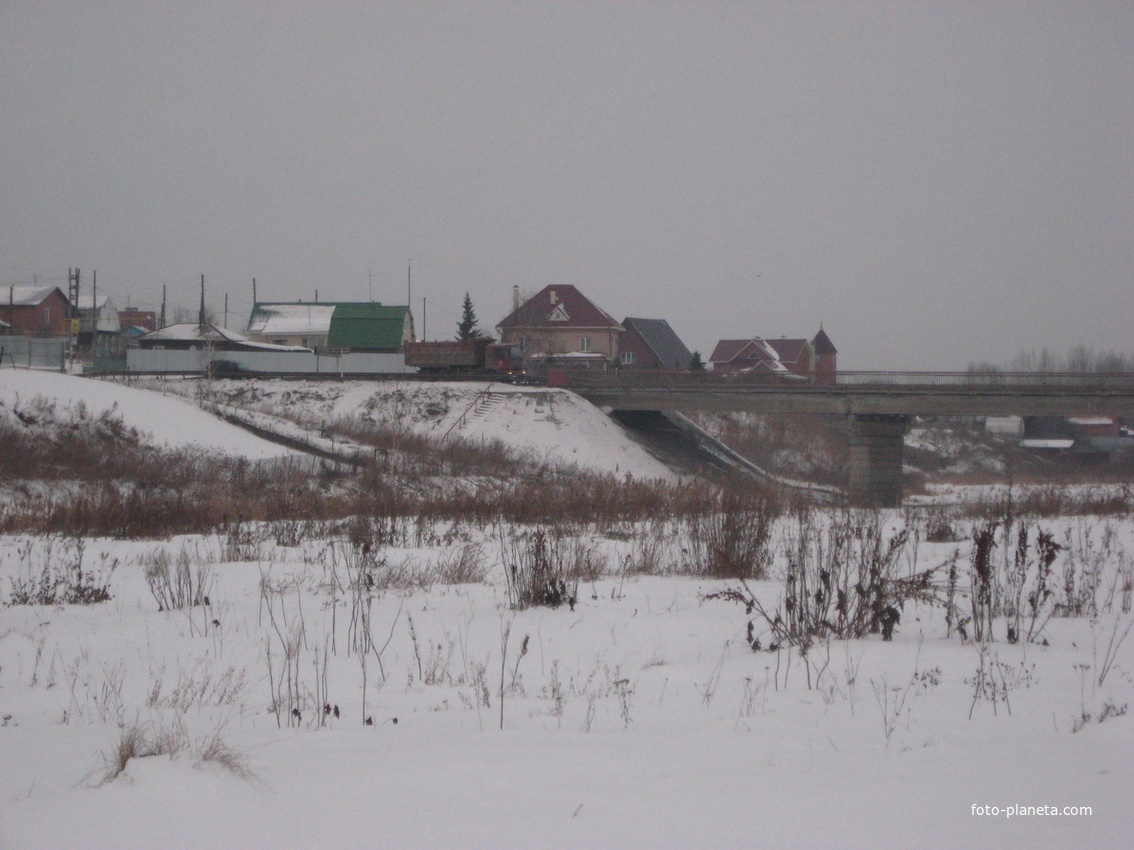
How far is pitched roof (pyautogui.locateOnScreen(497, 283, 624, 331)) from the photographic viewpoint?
88375mm

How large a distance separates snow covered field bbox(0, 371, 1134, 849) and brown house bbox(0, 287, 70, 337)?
81.3 meters

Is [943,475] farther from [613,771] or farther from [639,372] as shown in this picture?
[613,771]

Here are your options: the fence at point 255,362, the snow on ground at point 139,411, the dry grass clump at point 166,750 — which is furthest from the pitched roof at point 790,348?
the dry grass clump at point 166,750

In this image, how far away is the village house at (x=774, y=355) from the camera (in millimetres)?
94250

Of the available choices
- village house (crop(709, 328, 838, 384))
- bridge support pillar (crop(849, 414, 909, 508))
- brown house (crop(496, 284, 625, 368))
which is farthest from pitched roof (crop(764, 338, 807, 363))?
bridge support pillar (crop(849, 414, 909, 508))

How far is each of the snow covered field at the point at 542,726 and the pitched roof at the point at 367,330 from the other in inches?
3094

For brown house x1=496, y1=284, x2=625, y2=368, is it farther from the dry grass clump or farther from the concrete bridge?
the dry grass clump

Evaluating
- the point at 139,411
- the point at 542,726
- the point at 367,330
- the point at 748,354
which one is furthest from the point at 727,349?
the point at 542,726

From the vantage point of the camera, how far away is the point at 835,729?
18.2ft

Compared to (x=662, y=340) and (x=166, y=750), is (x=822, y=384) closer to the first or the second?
(x=166, y=750)

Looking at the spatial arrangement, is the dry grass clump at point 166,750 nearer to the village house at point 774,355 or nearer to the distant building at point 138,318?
the village house at point 774,355

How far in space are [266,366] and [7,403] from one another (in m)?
34.4

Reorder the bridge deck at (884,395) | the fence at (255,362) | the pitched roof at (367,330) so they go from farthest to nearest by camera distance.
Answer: the pitched roof at (367,330) < the fence at (255,362) < the bridge deck at (884,395)

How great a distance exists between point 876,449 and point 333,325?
193 feet
